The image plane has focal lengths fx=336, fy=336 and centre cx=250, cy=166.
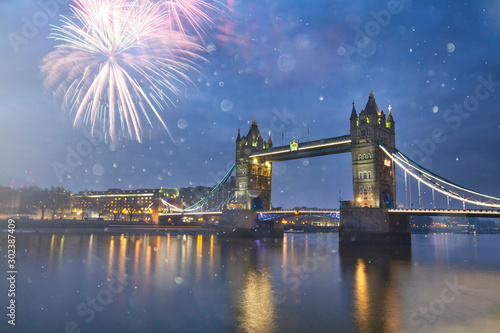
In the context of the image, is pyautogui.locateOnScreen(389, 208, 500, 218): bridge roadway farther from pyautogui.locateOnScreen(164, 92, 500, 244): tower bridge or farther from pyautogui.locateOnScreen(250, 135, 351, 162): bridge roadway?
pyautogui.locateOnScreen(250, 135, 351, 162): bridge roadway

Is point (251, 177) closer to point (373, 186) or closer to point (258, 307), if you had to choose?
point (373, 186)

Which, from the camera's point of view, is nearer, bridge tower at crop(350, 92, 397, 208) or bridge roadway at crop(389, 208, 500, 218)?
bridge roadway at crop(389, 208, 500, 218)

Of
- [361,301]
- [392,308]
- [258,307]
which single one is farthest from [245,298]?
[392,308]

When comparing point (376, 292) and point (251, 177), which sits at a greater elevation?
point (251, 177)

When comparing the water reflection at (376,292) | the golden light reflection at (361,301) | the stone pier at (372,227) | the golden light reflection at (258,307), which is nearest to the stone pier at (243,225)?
the stone pier at (372,227)

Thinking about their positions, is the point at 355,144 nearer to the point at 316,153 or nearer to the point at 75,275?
the point at 316,153

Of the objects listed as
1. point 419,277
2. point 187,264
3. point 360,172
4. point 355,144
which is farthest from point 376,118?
point 187,264

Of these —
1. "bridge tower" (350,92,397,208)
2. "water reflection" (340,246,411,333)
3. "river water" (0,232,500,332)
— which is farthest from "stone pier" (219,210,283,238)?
"river water" (0,232,500,332)
